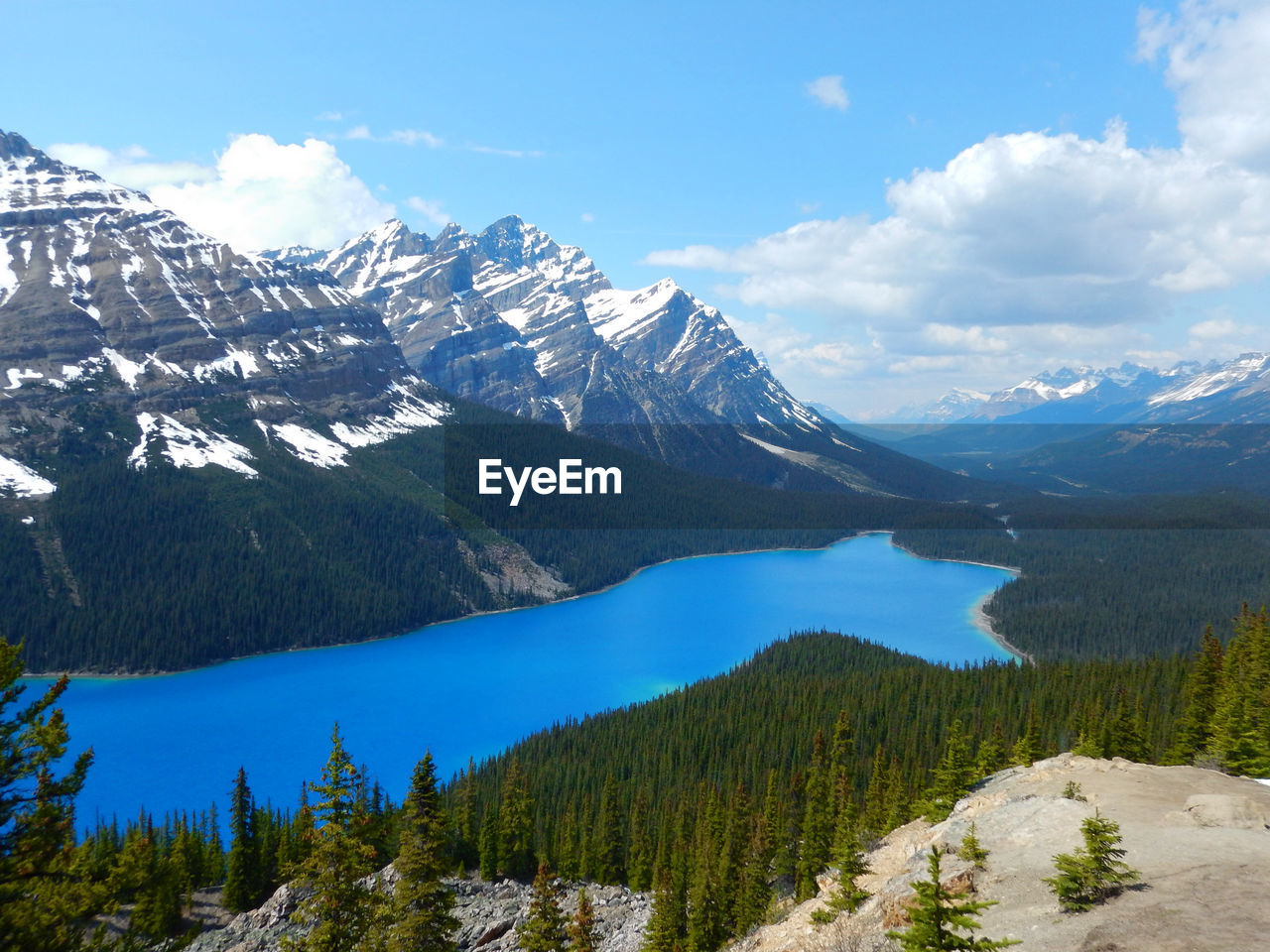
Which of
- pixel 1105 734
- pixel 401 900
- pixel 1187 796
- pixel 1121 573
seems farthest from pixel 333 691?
pixel 1121 573

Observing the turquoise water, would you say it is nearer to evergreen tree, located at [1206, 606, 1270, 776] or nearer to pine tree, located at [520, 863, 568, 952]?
pine tree, located at [520, 863, 568, 952]

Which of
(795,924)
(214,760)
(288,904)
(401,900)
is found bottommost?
(214,760)

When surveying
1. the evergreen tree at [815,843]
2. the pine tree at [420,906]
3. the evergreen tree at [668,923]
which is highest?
the pine tree at [420,906]

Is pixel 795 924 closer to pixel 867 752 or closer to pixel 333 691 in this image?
pixel 867 752

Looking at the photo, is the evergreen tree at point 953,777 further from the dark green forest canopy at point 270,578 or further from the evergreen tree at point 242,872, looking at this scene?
the dark green forest canopy at point 270,578

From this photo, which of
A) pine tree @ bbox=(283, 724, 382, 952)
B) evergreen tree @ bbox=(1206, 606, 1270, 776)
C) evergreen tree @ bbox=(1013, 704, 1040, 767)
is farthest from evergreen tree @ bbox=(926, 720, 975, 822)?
pine tree @ bbox=(283, 724, 382, 952)

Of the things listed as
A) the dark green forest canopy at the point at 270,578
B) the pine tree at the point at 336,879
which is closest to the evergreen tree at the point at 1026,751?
the pine tree at the point at 336,879

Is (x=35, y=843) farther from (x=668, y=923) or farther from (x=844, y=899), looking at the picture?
(x=668, y=923)
